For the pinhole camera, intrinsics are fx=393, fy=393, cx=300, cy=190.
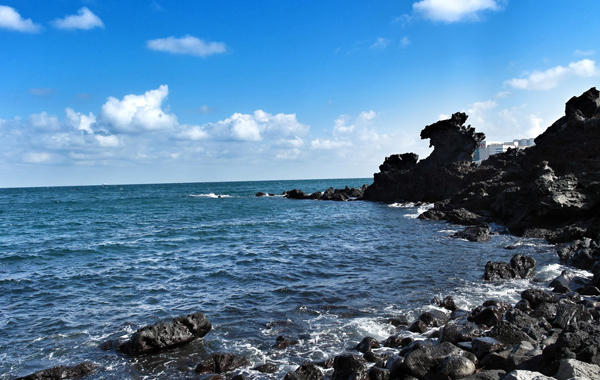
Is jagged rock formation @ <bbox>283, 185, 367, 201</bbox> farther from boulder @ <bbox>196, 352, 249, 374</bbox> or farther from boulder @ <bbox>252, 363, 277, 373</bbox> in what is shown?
boulder @ <bbox>252, 363, 277, 373</bbox>

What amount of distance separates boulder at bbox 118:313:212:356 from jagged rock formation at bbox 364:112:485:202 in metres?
50.3

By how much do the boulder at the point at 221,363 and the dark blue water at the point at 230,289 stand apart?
0.99 ft

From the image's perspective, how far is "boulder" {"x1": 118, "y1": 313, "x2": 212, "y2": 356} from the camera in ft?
35.5

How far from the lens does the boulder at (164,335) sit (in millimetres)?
10812

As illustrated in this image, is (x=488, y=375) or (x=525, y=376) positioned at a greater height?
(x=525, y=376)

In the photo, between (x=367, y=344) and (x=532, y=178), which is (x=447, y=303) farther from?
(x=532, y=178)

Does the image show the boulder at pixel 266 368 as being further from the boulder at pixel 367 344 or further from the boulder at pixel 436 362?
the boulder at pixel 436 362

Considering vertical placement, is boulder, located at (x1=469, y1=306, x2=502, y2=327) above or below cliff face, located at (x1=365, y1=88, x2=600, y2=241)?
below

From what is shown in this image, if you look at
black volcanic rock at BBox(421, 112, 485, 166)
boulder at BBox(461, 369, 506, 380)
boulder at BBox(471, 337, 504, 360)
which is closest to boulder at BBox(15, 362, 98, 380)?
boulder at BBox(461, 369, 506, 380)

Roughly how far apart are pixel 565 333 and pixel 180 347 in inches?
375

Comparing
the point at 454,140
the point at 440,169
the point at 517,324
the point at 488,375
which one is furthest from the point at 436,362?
the point at 454,140

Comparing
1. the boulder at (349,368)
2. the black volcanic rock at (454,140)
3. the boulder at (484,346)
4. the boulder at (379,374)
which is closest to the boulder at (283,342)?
the boulder at (349,368)

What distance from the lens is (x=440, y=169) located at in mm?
60750

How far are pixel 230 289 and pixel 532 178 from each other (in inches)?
1034
